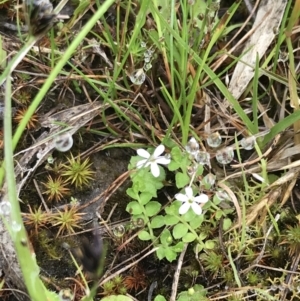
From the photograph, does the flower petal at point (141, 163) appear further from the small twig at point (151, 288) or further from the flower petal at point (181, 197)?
the small twig at point (151, 288)

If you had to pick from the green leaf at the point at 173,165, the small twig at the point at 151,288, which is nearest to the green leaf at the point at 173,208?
the green leaf at the point at 173,165

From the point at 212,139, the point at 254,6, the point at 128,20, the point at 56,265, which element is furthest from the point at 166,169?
the point at 254,6

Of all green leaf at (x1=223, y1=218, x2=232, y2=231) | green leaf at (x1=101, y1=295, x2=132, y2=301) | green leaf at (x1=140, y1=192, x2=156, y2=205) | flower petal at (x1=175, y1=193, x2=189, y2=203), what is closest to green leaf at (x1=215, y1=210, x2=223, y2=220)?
green leaf at (x1=223, y1=218, x2=232, y2=231)

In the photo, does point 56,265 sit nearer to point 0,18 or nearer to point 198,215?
point 198,215

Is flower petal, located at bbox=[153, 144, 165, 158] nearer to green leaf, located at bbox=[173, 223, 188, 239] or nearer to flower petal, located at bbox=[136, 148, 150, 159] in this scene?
flower petal, located at bbox=[136, 148, 150, 159]

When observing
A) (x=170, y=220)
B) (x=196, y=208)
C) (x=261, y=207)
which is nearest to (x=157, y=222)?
(x=170, y=220)

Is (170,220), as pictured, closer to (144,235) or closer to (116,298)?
(144,235)
